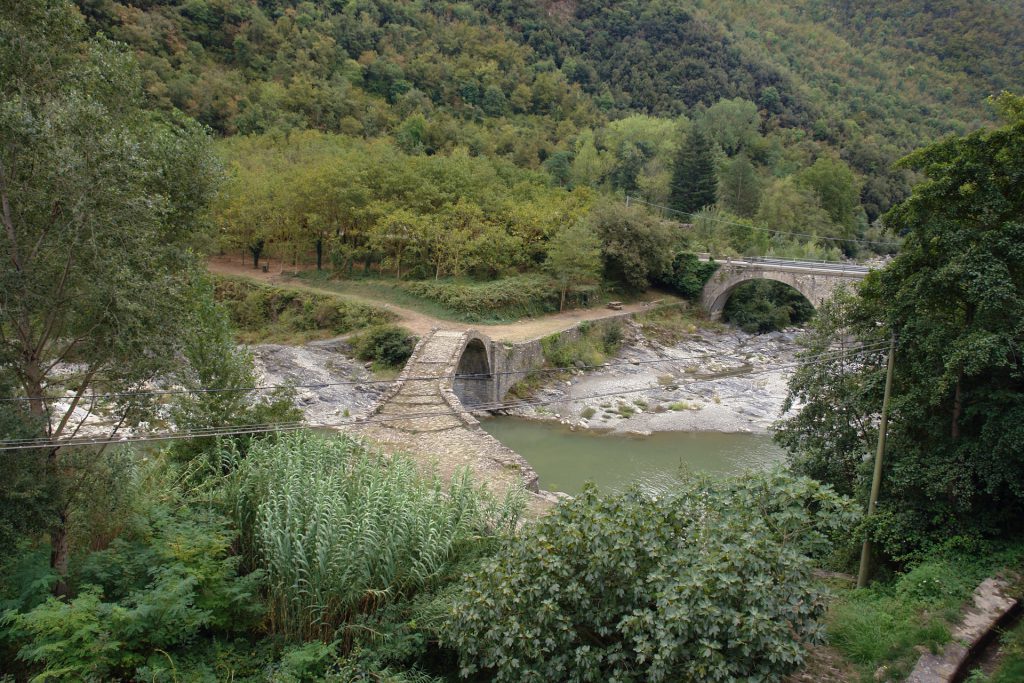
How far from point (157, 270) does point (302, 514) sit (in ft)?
10.7

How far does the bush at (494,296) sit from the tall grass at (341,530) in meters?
15.3

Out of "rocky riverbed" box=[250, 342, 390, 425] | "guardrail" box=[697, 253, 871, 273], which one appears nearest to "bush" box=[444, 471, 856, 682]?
"rocky riverbed" box=[250, 342, 390, 425]

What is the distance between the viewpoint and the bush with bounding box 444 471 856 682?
15.5ft

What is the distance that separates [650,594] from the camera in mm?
5246

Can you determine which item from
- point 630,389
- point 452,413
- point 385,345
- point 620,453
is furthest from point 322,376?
point 630,389

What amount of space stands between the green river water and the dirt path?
4.60 m

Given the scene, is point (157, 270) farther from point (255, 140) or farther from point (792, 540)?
point (255, 140)

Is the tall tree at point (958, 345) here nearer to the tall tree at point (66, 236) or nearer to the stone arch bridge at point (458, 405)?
the stone arch bridge at point (458, 405)

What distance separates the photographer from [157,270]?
741 cm

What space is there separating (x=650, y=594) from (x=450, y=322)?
61.7 feet

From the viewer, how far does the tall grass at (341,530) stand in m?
6.62

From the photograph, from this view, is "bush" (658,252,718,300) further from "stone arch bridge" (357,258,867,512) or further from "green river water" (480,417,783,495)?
"green river water" (480,417,783,495)

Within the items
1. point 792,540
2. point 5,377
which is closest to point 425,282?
point 5,377

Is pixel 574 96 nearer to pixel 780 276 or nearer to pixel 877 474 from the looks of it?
pixel 780 276
